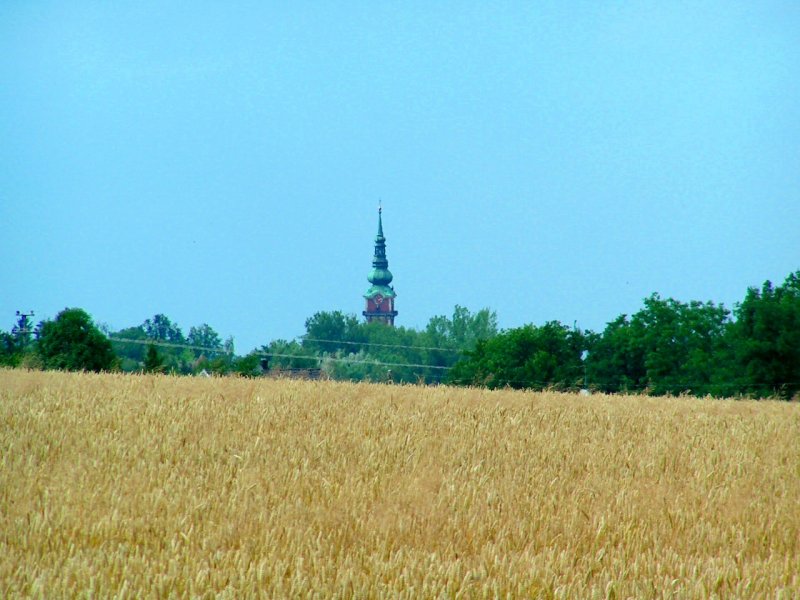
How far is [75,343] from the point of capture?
55469 mm

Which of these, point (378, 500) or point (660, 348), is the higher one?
point (660, 348)

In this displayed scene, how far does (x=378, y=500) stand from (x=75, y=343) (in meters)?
51.1

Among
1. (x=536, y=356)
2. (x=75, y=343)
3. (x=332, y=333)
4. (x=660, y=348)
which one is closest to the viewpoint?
(x=75, y=343)

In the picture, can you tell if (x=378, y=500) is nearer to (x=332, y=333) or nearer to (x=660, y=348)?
(x=660, y=348)

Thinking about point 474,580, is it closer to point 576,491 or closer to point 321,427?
point 576,491

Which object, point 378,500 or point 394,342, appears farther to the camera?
point 394,342

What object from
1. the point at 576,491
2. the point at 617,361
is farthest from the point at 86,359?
the point at 576,491

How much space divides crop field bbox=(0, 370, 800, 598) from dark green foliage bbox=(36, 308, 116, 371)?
1663 inches

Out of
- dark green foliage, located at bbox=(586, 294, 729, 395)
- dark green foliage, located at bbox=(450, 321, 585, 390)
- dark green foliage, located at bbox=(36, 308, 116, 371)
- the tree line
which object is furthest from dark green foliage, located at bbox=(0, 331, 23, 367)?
dark green foliage, located at bbox=(586, 294, 729, 395)

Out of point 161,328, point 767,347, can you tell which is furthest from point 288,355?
point 767,347

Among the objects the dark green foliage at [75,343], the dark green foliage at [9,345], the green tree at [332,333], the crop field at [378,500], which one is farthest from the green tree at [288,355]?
the crop field at [378,500]

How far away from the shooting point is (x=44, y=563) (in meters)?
5.66

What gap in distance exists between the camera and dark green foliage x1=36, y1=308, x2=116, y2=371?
2153 inches

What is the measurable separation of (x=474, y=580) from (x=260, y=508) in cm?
240
